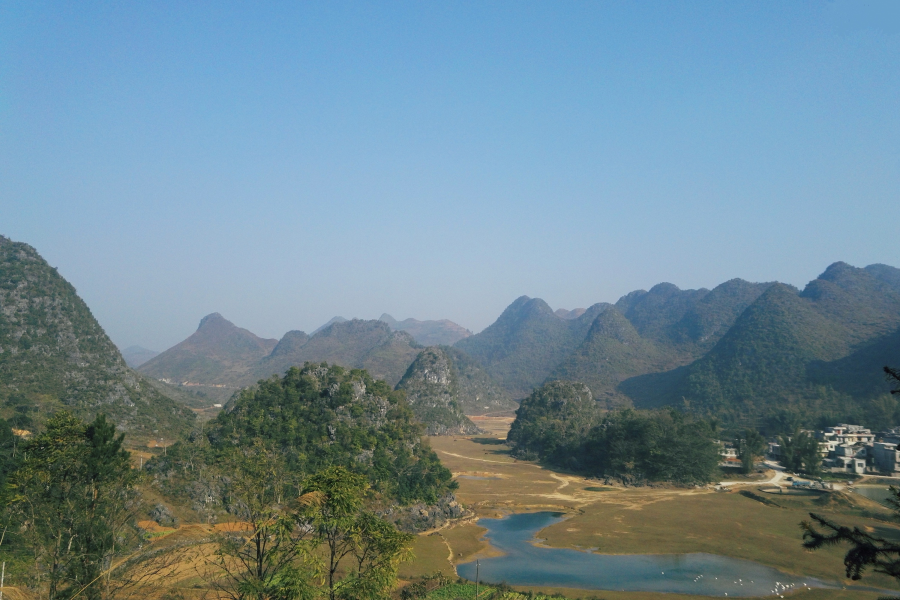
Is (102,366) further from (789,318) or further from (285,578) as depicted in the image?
(789,318)

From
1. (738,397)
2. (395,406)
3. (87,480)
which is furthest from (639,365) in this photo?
(87,480)

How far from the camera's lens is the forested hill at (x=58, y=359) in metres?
55.2

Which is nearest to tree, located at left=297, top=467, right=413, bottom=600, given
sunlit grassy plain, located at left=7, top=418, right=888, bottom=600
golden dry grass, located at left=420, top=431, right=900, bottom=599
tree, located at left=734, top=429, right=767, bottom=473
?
sunlit grassy plain, located at left=7, top=418, right=888, bottom=600

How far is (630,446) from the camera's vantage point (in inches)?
2445

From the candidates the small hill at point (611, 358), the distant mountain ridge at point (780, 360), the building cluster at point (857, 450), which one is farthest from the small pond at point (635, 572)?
the small hill at point (611, 358)

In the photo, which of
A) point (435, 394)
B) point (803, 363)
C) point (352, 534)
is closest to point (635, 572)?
point (352, 534)

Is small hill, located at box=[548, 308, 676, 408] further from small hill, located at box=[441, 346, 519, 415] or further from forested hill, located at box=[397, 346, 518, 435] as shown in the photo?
forested hill, located at box=[397, 346, 518, 435]

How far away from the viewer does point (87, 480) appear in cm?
1661

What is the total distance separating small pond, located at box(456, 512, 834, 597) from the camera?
28141mm

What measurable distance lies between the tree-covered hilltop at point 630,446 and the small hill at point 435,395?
25.4m

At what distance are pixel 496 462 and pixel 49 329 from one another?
180 feet

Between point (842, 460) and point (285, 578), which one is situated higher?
point (285, 578)

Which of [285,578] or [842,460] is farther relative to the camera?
[842,460]

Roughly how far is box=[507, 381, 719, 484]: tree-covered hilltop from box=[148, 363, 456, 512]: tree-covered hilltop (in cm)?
2428
